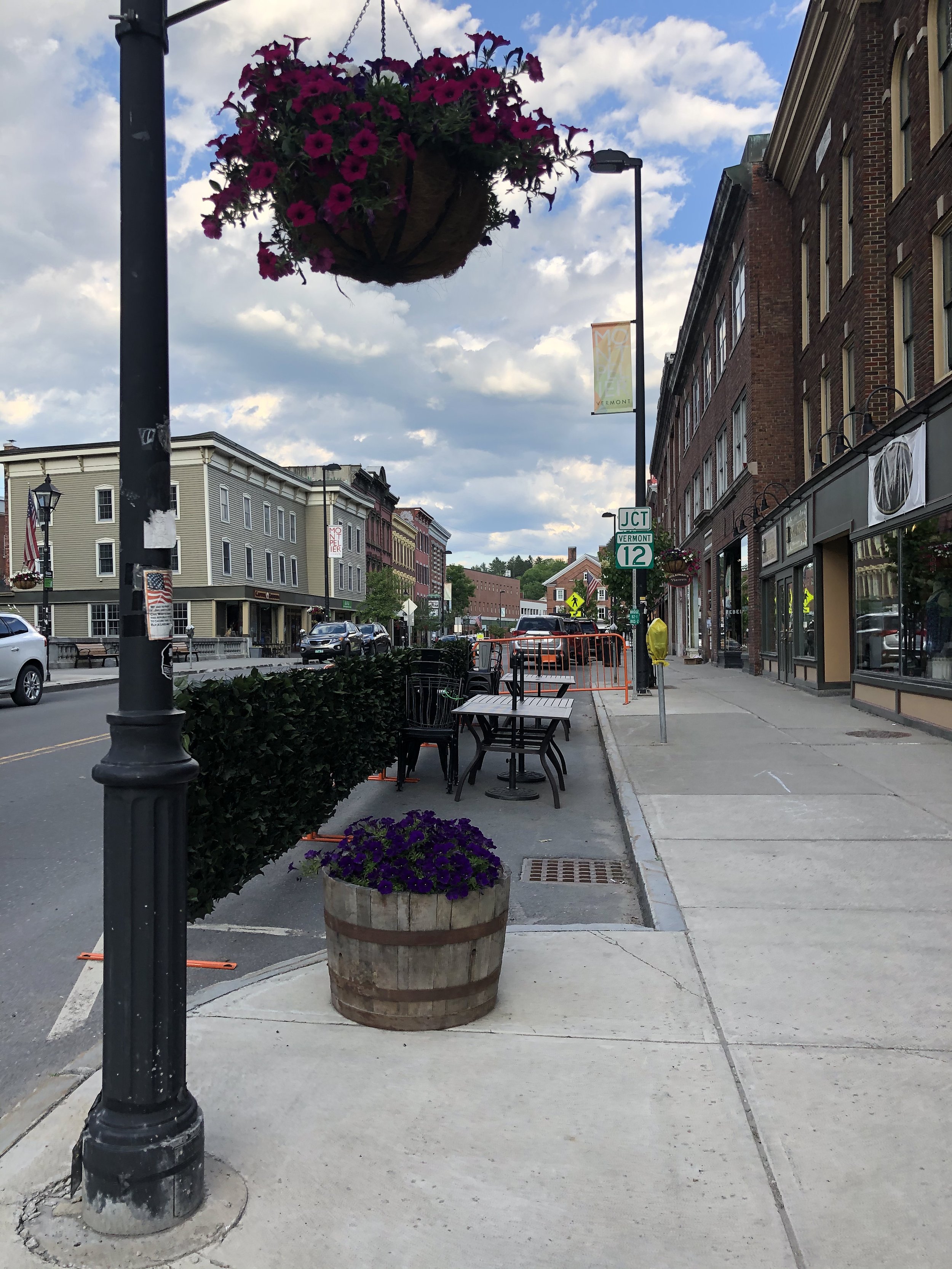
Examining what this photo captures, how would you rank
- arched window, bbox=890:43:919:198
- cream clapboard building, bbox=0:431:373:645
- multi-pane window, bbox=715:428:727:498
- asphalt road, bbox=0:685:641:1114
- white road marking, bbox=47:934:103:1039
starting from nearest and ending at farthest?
white road marking, bbox=47:934:103:1039, asphalt road, bbox=0:685:641:1114, arched window, bbox=890:43:919:198, multi-pane window, bbox=715:428:727:498, cream clapboard building, bbox=0:431:373:645

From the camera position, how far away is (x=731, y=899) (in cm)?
554

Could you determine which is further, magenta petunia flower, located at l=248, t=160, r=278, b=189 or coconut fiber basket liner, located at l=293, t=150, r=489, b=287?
coconut fiber basket liner, located at l=293, t=150, r=489, b=287

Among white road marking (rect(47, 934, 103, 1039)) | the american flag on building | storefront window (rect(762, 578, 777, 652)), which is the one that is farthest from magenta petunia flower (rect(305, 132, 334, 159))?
the american flag on building

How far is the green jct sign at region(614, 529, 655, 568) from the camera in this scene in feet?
59.4

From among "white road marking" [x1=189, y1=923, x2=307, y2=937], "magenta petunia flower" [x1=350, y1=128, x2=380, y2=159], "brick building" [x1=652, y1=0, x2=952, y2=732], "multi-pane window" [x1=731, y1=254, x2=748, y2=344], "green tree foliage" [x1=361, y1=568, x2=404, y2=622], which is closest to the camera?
"magenta petunia flower" [x1=350, y1=128, x2=380, y2=159]

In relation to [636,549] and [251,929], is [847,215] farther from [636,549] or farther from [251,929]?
[251,929]

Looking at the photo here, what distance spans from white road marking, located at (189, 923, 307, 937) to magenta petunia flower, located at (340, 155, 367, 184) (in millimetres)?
3992

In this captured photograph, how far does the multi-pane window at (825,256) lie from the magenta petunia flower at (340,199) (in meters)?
18.4

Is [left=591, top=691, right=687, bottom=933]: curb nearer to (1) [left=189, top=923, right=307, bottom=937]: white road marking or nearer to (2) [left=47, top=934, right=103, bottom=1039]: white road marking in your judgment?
(1) [left=189, top=923, right=307, bottom=937]: white road marking

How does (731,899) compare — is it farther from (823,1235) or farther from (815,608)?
(815,608)

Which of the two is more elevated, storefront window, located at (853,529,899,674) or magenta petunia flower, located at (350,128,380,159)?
magenta petunia flower, located at (350,128,380,159)

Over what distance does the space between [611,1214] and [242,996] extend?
2.04 m

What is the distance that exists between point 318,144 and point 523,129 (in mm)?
681

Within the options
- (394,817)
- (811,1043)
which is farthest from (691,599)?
(811,1043)
